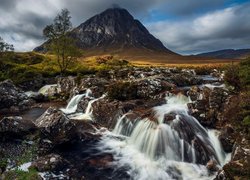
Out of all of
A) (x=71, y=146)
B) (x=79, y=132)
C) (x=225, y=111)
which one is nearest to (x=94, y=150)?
(x=71, y=146)

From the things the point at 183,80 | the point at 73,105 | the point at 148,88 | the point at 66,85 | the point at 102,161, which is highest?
the point at 148,88

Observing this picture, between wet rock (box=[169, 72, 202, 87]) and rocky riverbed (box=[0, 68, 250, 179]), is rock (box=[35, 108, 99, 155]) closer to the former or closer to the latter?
rocky riverbed (box=[0, 68, 250, 179])

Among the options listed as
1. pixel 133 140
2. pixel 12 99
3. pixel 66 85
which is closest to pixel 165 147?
pixel 133 140

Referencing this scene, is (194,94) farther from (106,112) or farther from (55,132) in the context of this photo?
(55,132)

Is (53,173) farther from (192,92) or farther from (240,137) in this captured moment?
(192,92)

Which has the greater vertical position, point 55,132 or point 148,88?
point 148,88

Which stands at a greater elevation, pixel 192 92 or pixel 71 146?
pixel 192 92

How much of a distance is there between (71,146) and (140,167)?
24.9ft

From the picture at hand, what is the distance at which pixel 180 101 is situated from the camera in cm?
3253

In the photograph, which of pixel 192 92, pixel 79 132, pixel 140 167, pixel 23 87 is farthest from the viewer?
pixel 23 87

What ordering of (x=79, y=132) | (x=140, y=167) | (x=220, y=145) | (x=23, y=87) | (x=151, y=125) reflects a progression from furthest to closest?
(x=23, y=87) → (x=79, y=132) → (x=151, y=125) → (x=220, y=145) → (x=140, y=167)

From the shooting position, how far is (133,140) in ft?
86.2

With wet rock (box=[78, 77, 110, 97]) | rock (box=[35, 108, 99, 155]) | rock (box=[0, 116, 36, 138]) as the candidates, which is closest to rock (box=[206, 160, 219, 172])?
rock (box=[35, 108, 99, 155])

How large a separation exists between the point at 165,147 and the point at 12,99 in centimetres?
3122
